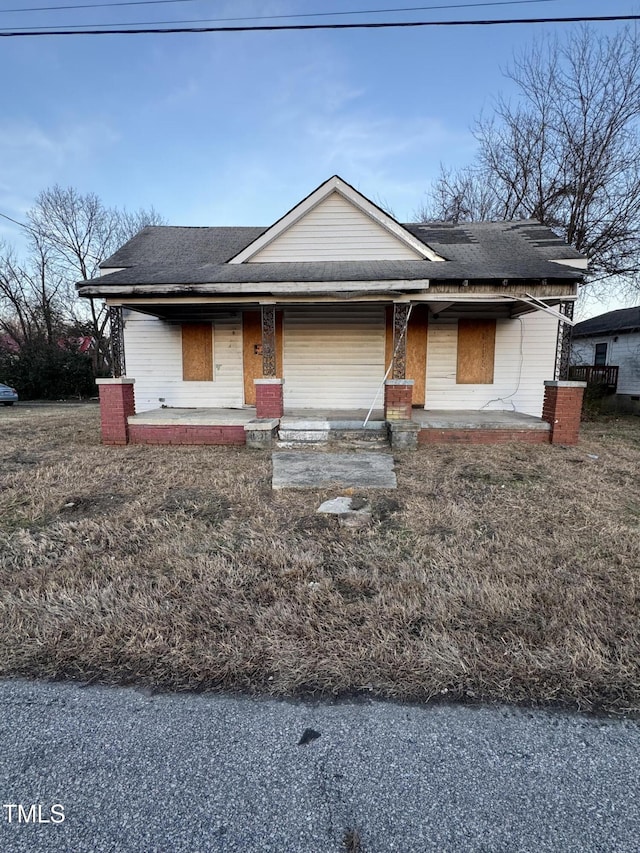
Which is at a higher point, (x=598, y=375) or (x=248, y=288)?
(x=248, y=288)

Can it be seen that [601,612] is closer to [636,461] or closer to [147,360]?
[636,461]

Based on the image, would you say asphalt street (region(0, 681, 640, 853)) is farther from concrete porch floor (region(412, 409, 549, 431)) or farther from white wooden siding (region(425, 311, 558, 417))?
white wooden siding (region(425, 311, 558, 417))

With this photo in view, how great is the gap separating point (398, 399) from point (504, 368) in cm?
408

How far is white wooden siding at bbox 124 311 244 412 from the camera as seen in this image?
1045cm

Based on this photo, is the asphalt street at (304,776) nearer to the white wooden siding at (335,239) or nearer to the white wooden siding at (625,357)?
the white wooden siding at (335,239)

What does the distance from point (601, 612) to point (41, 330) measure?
110 feet

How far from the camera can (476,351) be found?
1009cm

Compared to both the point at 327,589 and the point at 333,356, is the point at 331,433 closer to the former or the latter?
the point at 333,356

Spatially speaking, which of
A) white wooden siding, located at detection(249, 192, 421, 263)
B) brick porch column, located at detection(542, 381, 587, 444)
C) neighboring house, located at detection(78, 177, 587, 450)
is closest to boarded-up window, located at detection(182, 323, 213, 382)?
neighboring house, located at detection(78, 177, 587, 450)

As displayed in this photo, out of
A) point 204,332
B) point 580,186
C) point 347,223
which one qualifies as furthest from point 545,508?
point 580,186

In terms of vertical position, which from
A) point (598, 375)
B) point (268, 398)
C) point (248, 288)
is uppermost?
point (248, 288)

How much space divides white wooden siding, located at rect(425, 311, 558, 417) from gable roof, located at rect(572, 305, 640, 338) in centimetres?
1186

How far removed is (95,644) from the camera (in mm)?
2227

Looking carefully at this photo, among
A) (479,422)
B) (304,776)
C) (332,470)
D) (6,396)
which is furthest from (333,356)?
(6,396)
